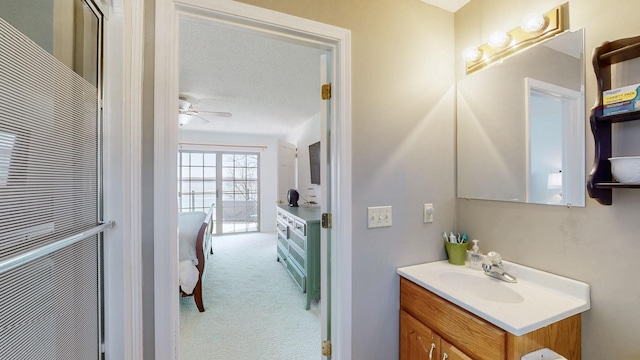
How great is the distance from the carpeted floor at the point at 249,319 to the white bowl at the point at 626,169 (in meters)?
1.96

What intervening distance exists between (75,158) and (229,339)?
74.2 inches

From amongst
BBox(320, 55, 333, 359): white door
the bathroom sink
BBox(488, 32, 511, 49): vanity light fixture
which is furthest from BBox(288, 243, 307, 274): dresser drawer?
BBox(488, 32, 511, 49): vanity light fixture

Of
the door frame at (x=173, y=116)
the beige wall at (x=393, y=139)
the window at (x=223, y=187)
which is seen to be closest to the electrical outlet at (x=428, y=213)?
the beige wall at (x=393, y=139)

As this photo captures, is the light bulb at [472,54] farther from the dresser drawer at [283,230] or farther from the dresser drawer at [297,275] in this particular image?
the dresser drawer at [283,230]

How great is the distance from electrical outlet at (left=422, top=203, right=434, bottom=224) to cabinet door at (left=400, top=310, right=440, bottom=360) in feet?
1.74

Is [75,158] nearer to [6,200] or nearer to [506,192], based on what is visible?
[6,200]

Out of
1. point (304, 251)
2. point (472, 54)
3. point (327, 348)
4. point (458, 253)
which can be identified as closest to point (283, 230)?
point (304, 251)

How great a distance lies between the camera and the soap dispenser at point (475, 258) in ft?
4.64

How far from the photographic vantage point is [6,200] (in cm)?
50

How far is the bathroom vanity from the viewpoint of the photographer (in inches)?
36.3

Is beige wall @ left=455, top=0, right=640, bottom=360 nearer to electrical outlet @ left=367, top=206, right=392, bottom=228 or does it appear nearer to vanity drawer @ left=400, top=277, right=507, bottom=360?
vanity drawer @ left=400, top=277, right=507, bottom=360

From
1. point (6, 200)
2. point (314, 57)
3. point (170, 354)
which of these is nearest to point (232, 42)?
point (314, 57)

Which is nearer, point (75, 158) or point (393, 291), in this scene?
point (75, 158)

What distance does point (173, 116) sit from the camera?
42.1 inches
